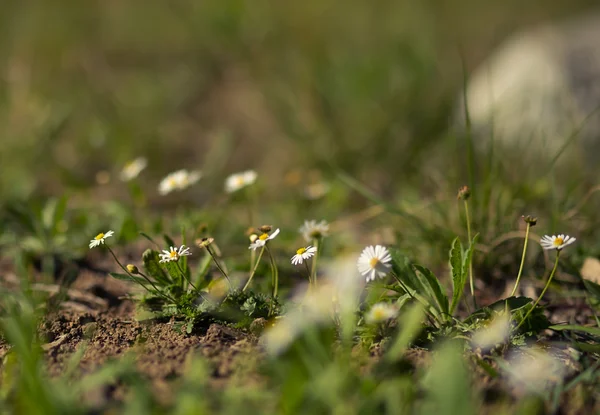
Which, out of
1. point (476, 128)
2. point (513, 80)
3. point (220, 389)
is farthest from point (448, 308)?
point (513, 80)

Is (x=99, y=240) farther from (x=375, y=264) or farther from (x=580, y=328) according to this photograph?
(x=580, y=328)

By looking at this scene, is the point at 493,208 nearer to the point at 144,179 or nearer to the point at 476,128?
the point at 476,128

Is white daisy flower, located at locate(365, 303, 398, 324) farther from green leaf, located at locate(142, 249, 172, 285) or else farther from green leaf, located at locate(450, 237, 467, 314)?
green leaf, located at locate(142, 249, 172, 285)

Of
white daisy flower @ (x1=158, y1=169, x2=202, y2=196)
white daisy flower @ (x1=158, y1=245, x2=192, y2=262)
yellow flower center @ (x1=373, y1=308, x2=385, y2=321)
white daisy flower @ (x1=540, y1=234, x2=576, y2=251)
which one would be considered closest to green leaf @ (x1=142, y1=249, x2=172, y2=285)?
white daisy flower @ (x1=158, y1=245, x2=192, y2=262)

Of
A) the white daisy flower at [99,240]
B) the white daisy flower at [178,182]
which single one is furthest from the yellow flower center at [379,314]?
the white daisy flower at [178,182]

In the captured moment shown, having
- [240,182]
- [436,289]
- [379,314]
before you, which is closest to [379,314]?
[379,314]

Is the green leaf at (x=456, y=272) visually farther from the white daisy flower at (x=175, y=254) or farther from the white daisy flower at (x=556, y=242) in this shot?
the white daisy flower at (x=175, y=254)
